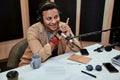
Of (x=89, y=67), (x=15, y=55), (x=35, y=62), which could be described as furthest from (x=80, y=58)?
(x=15, y=55)

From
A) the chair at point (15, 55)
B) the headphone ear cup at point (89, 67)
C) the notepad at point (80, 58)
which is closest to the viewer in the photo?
the headphone ear cup at point (89, 67)

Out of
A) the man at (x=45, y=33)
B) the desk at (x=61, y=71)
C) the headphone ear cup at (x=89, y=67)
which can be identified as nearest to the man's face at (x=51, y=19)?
the man at (x=45, y=33)

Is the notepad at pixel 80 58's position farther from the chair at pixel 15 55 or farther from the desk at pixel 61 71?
the chair at pixel 15 55

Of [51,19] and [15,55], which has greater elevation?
[51,19]

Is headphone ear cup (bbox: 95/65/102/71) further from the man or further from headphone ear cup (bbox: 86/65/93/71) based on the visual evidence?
the man

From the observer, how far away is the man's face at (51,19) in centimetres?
178

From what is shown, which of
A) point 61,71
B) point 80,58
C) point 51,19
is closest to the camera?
point 61,71

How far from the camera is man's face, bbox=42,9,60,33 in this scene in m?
1.78

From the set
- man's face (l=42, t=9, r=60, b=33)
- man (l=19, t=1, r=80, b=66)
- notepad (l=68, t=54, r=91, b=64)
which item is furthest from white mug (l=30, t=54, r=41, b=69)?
man's face (l=42, t=9, r=60, b=33)

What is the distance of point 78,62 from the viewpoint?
160 cm

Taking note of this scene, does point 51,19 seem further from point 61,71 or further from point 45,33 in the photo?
point 61,71

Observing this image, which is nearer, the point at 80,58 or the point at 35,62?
the point at 35,62

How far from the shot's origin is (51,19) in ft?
5.90

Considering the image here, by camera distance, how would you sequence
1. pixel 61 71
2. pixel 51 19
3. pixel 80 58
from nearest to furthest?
pixel 61 71 → pixel 80 58 → pixel 51 19
